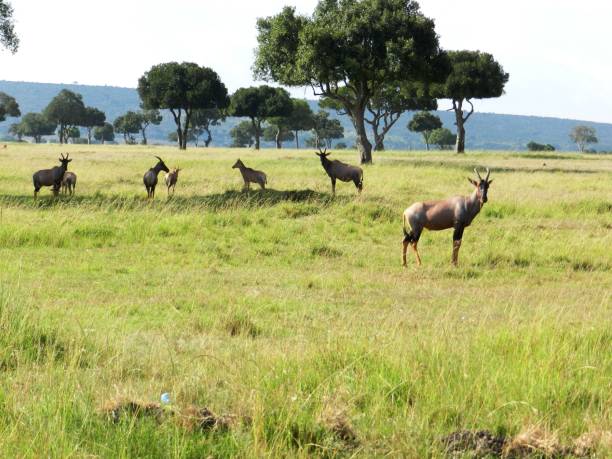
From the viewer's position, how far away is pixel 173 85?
270 ft

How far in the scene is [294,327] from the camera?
9742 mm

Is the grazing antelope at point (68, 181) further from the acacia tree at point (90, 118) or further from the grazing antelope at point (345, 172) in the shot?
the acacia tree at point (90, 118)

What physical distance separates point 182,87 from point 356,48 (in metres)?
41.3

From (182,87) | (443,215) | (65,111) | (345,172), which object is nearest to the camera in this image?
(443,215)

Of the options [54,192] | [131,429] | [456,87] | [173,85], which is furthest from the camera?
[173,85]

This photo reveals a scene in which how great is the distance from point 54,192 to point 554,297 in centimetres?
1928

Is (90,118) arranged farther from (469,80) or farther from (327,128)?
(469,80)

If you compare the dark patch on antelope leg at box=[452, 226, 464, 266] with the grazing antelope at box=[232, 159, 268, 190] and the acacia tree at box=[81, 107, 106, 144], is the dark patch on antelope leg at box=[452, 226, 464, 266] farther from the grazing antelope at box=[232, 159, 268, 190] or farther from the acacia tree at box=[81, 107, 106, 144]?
the acacia tree at box=[81, 107, 106, 144]

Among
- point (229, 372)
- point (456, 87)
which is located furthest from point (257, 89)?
point (229, 372)

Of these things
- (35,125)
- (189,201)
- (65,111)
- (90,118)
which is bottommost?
(189,201)

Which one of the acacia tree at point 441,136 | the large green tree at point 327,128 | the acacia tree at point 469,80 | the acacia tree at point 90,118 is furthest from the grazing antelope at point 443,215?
the acacia tree at point 441,136

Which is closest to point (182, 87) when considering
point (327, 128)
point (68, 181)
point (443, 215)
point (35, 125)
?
point (68, 181)

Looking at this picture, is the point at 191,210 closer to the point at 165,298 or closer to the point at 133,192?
the point at 133,192

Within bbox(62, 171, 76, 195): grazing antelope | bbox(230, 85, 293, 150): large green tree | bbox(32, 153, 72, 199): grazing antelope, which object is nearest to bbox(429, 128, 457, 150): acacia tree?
bbox(230, 85, 293, 150): large green tree
